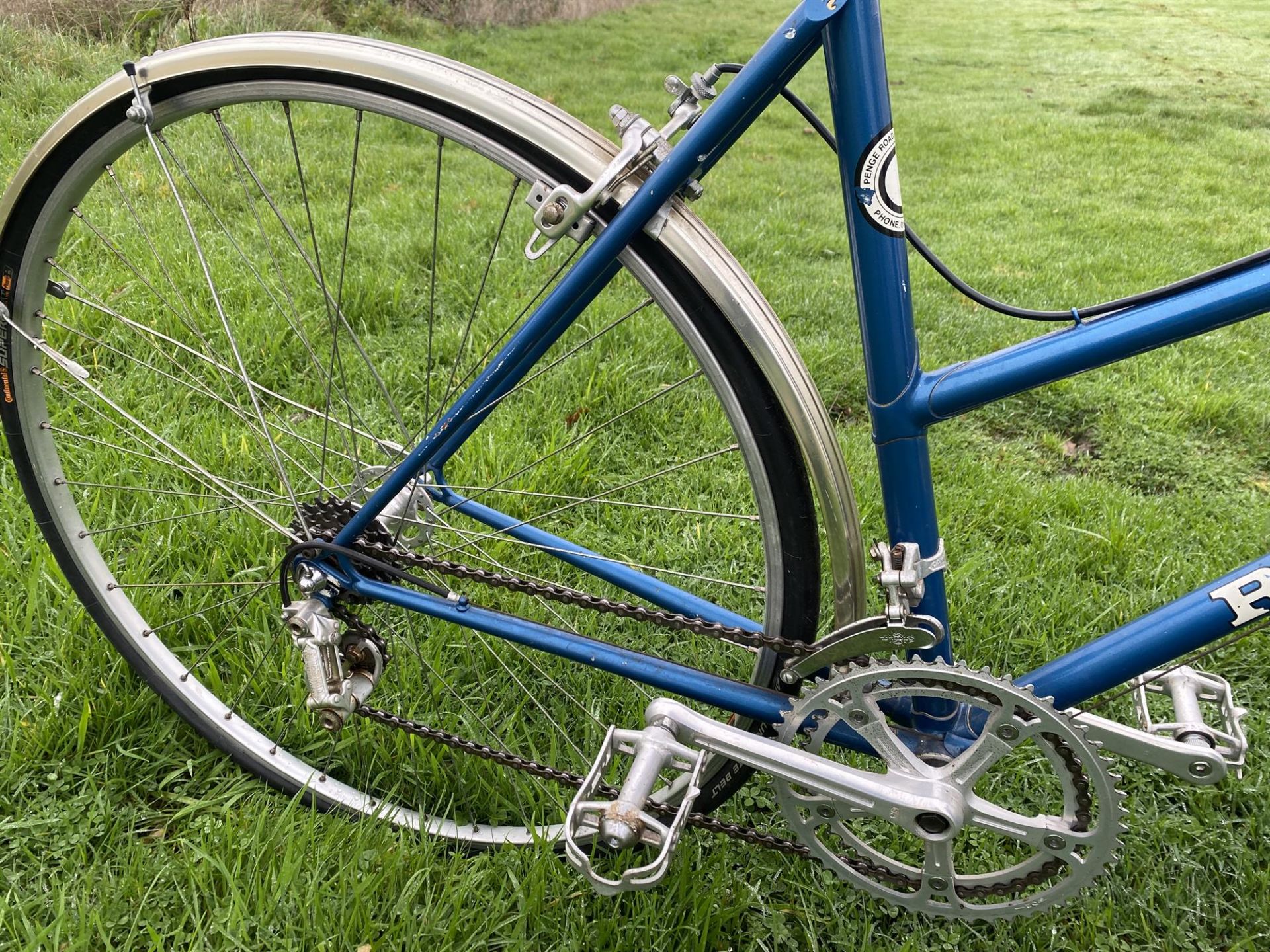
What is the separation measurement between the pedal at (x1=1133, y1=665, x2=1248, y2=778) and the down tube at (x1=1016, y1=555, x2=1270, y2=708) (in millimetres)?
102

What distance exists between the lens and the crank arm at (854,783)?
113 centimetres

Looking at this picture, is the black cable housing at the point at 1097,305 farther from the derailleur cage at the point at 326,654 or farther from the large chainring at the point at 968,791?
the derailleur cage at the point at 326,654

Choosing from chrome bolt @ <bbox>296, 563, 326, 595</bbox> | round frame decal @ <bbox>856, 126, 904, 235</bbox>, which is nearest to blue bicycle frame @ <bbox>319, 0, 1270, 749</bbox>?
round frame decal @ <bbox>856, 126, 904, 235</bbox>

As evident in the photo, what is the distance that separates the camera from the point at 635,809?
115 centimetres

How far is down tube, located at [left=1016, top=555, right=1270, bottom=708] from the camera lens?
104cm

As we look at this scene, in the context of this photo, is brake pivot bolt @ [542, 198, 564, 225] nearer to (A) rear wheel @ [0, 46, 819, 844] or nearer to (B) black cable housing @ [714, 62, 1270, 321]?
(A) rear wheel @ [0, 46, 819, 844]

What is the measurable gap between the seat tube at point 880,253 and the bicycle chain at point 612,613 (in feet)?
0.84

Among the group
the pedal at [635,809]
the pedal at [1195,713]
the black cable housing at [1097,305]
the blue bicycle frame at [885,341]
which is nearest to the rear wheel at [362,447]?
the blue bicycle frame at [885,341]

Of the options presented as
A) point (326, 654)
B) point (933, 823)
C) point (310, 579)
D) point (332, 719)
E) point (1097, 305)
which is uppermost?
point (1097, 305)

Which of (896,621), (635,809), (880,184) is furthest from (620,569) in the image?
(880,184)

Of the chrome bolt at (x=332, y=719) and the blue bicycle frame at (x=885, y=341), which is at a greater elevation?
the blue bicycle frame at (x=885, y=341)

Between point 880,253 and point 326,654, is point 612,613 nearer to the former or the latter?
point 326,654

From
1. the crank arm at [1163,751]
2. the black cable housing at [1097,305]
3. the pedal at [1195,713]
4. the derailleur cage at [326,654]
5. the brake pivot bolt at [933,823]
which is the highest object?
the black cable housing at [1097,305]

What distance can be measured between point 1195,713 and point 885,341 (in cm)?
67
